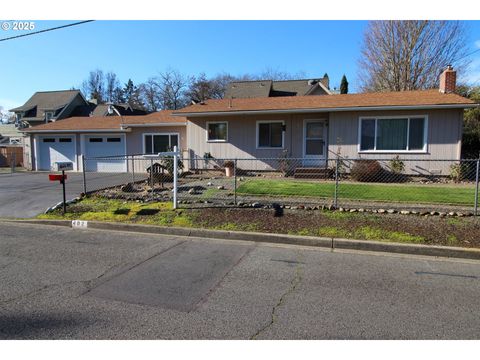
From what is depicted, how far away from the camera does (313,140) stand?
15.2 meters

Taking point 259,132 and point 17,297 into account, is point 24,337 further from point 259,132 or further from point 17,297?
point 259,132

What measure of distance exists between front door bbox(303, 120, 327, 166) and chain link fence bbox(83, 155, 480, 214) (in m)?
0.35

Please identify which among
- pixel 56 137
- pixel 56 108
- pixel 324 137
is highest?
pixel 56 108

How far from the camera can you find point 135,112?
120 ft

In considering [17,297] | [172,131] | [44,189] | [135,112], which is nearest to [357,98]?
[172,131]

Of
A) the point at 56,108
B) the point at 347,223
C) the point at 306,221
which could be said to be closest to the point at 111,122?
the point at 306,221

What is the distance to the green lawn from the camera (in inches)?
354

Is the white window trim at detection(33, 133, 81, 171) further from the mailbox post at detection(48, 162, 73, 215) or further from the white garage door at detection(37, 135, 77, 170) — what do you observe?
the mailbox post at detection(48, 162, 73, 215)

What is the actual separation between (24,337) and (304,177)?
1205cm

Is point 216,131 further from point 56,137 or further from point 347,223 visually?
point 56,137

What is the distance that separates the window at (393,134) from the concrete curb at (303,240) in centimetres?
923

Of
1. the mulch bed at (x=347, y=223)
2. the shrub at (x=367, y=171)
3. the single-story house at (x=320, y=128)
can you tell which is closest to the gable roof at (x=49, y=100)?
the single-story house at (x=320, y=128)

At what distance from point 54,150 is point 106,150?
4.16 metres

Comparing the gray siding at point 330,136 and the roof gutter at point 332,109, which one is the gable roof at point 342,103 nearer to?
the roof gutter at point 332,109
